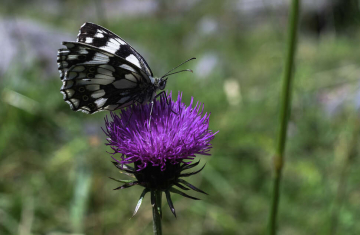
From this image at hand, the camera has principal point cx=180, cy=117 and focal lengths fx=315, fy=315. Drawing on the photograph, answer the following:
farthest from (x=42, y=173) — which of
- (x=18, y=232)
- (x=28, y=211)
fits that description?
(x=18, y=232)

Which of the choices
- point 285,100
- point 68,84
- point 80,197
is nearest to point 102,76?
point 68,84

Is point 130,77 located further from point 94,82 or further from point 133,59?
point 94,82

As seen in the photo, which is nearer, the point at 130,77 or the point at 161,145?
the point at 161,145

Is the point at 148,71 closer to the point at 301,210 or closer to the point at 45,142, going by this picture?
the point at 301,210

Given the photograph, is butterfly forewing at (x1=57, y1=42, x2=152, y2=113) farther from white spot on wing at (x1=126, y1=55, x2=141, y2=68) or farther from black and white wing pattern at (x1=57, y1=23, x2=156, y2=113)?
white spot on wing at (x1=126, y1=55, x2=141, y2=68)

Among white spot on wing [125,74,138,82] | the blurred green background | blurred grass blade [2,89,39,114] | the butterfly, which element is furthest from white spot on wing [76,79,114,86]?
blurred grass blade [2,89,39,114]

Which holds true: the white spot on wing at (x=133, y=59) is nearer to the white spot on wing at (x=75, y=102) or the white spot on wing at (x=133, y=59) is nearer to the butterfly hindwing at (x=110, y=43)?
the butterfly hindwing at (x=110, y=43)

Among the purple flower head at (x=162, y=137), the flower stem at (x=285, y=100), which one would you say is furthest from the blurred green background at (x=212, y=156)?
the purple flower head at (x=162, y=137)
